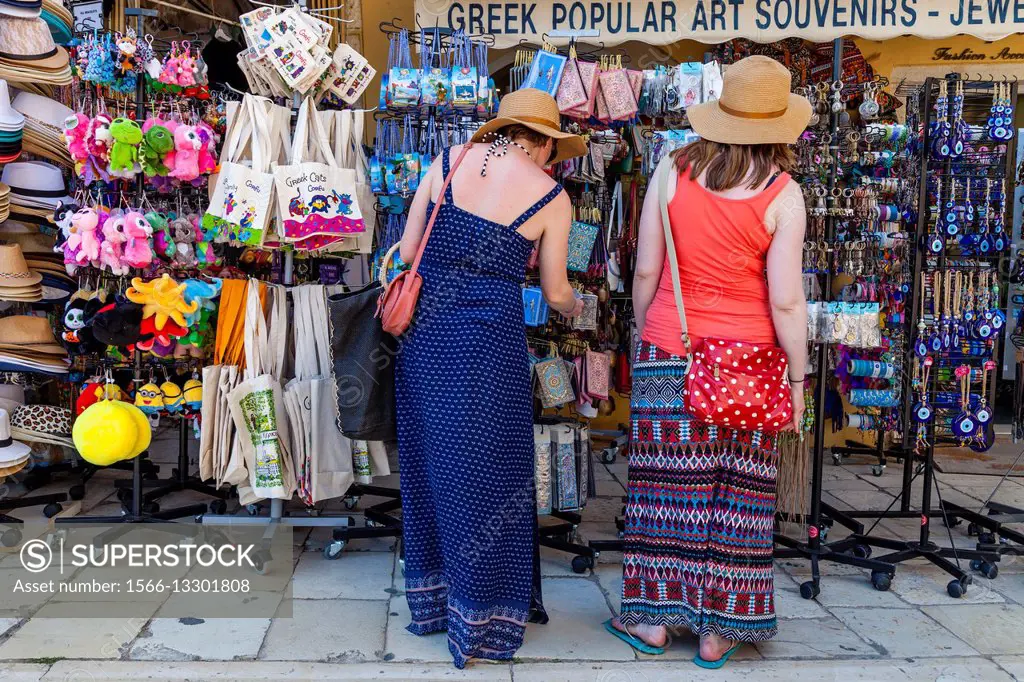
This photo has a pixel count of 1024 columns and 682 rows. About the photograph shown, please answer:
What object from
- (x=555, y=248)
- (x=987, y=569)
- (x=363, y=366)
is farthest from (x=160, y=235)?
(x=987, y=569)

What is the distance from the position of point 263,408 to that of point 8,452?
4.18 feet

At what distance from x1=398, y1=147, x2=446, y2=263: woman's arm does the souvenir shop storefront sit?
0.48m

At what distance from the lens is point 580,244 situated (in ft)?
12.9

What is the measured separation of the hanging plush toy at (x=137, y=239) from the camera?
3686mm

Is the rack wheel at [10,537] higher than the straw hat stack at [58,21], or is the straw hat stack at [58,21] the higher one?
the straw hat stack at [58,21]

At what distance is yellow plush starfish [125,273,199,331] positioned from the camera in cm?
371

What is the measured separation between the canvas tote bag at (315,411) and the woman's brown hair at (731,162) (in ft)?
5.99

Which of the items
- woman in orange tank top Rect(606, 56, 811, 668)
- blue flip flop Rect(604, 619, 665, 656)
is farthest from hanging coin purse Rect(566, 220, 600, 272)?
blue flip flop Rect(604, 619, 665, 656)

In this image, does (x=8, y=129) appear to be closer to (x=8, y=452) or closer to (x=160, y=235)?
(x=160, y=235)

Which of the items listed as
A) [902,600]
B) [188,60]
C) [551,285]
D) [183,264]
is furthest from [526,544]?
[188,60]

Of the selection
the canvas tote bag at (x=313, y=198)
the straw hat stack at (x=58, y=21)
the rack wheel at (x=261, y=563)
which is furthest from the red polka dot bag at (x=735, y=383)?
the straw hat stack at (x=58, y=21)

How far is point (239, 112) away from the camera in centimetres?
380

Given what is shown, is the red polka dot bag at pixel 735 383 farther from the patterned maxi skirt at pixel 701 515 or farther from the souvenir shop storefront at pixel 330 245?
the souvenir shop storefront at pixel 330 245

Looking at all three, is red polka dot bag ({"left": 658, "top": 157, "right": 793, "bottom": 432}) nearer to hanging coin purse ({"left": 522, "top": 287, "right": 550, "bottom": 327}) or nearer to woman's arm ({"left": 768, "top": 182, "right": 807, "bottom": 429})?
woman's arm ({"left": 768, "top": 182, "right": 807, "bottom": 429})
